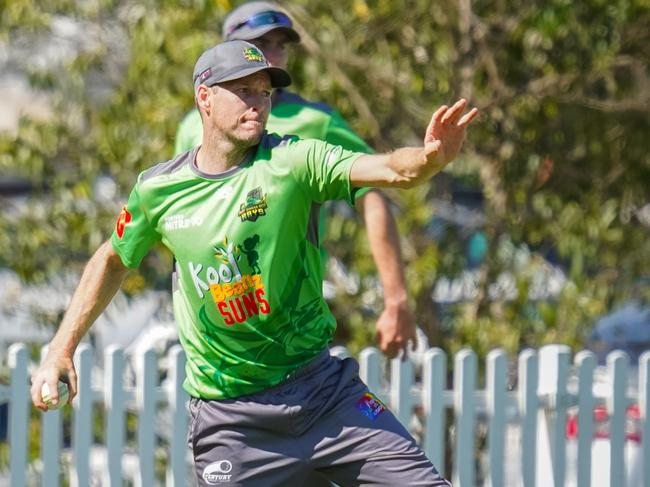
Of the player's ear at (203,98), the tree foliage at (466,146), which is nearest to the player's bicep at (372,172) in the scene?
the player's ear at (203,98)

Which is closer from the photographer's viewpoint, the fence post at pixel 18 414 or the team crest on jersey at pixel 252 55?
the team crest on jersey at pixel 252 55

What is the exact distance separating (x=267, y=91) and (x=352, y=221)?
9.02ft

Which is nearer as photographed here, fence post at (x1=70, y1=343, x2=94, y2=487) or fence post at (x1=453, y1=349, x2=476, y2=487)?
fence post at (x1=70, y1=343, x2=94, y2=487)

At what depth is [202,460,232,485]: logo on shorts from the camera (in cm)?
414

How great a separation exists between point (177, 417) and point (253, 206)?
6.72 feet

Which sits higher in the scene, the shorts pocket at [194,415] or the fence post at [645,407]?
the fence post at [645,407]

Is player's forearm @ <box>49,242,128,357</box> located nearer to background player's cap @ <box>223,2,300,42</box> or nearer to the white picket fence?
background player's cap @ <box>223,2,300,42</box>

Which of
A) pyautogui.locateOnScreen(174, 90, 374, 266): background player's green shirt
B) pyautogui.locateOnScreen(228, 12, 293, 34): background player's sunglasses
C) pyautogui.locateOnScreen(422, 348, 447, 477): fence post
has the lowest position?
pyautogui.locateOnScreen(422, 348, 447, 477): fence post

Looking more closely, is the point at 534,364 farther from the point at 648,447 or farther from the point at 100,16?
the point at 100,16

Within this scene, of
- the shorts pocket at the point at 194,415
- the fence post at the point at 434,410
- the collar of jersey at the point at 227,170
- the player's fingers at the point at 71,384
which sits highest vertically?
the collar of jersey at the point at 227,170

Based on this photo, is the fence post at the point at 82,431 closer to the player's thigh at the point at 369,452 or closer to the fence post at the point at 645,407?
the player's thigh at the point at 369,452

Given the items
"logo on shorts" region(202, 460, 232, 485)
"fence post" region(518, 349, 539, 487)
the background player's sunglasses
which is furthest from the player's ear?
"fence post" region(518, 349, 539, 487)

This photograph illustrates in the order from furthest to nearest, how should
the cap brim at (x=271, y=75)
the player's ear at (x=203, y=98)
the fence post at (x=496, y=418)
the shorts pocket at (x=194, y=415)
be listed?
the fence post at (x=496, y=418) < the shorts pocket at (x=194, y=415) < the player's ear at (x=203, y=98) < the cap brim at (x=271, y=75)

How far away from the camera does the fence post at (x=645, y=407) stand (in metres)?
6.38
